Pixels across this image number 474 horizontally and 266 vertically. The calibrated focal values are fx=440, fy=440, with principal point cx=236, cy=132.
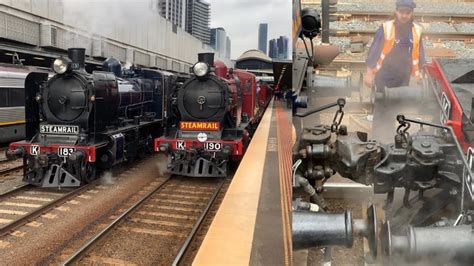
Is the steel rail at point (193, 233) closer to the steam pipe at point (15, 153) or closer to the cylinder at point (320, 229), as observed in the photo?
the cylinder at point (320, 229)

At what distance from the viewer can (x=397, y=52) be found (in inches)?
73.0

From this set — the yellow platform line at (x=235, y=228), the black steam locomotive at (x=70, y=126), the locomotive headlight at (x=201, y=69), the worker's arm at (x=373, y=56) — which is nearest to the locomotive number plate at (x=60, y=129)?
the black steam locomotive at (x=70, y=126)

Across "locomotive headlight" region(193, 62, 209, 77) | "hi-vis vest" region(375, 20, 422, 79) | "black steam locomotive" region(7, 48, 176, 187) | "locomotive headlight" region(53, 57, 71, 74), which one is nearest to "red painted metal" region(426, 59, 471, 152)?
"hi-vis vest" region(375, 20, 422, 79)

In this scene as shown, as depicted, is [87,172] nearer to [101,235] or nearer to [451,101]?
[101,235]

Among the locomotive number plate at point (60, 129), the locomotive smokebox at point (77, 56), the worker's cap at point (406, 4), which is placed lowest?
the locomotive number plate at point (60, 129)

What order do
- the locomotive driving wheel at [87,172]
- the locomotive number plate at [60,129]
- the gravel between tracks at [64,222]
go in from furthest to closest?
the locomotive number plate at [60,129]
the locomotive driving wheel at [87,172]
the gravel between tracks at [64,222]


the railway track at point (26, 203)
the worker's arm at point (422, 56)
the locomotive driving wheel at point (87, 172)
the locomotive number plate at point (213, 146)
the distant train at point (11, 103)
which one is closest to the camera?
the worker's arm at point (422, 56)

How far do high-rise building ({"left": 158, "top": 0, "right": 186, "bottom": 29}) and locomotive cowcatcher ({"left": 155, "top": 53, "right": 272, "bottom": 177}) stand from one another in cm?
386

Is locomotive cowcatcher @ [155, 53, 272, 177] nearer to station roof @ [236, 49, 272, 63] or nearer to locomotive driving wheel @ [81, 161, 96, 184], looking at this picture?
locomotive driving wheel @ [81, 161, 96, 184]

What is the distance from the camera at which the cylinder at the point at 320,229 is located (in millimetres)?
1382

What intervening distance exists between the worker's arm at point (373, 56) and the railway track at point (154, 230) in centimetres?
328

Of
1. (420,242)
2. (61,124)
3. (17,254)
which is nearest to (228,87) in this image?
(61,124)

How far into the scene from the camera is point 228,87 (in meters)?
9.24

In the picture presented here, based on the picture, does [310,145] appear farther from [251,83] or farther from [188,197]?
[251,83]
